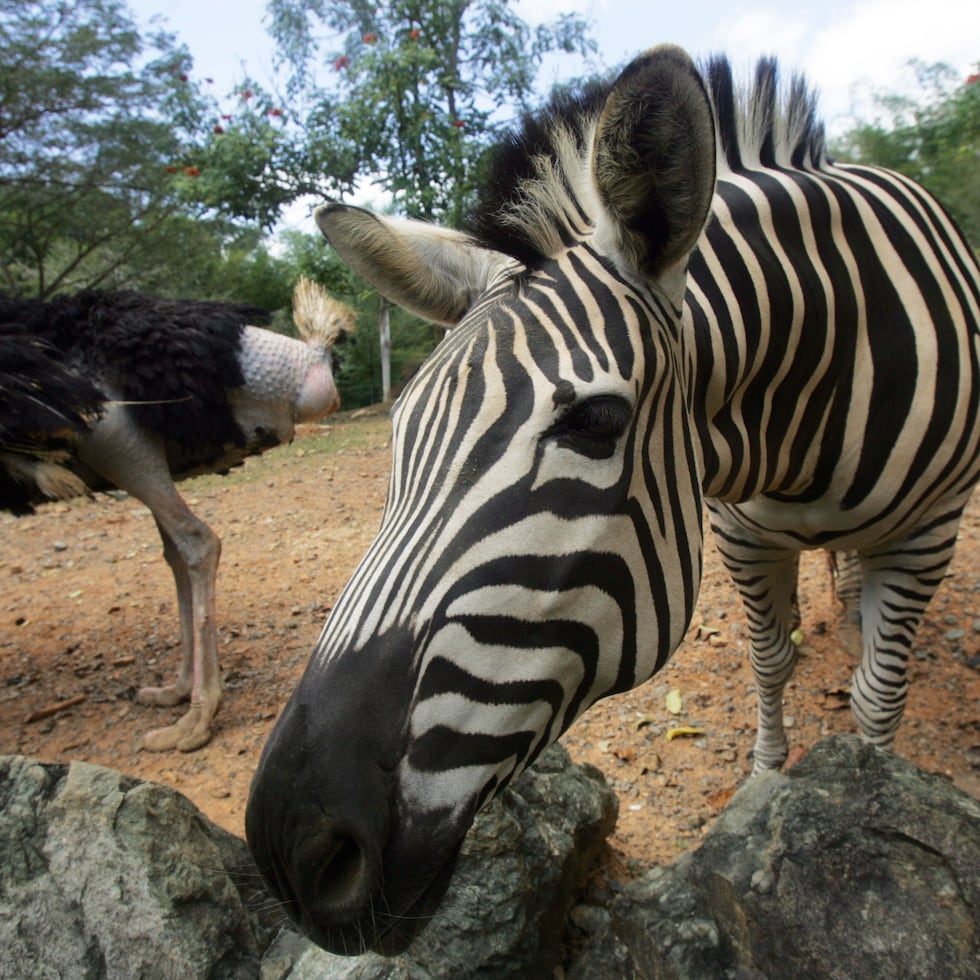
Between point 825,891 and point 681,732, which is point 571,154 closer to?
point 825,891

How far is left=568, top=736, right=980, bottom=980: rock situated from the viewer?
65.3 inches

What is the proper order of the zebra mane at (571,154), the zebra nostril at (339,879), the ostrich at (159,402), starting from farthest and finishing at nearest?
1. the ostrich at (159,402)
2. the zebra mane at (571,154)
3. the zebra nostril at (339,879)

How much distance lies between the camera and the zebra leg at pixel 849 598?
14.8 feet

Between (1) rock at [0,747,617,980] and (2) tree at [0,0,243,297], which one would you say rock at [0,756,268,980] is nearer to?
(1) rock at [0,747,617,980]

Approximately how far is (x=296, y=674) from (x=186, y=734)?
89 centimetres

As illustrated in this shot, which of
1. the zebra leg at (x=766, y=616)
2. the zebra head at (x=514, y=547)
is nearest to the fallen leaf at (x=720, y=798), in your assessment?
the zebra leg at (x=766, y=616)

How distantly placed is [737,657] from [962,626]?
164cm

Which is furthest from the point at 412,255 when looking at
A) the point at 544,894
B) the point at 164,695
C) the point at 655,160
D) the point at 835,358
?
the point at 164,695

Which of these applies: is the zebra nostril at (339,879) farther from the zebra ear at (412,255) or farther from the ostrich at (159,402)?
the ostrich at (159,402)

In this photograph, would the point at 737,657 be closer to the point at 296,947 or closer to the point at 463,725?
the point at 296,947

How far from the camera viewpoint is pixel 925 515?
2502 millimetres

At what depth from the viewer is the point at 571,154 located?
1.66 metres

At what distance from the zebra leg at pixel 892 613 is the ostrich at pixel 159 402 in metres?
3.25

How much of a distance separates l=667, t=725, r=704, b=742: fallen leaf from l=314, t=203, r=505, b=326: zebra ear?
2.78 metres
